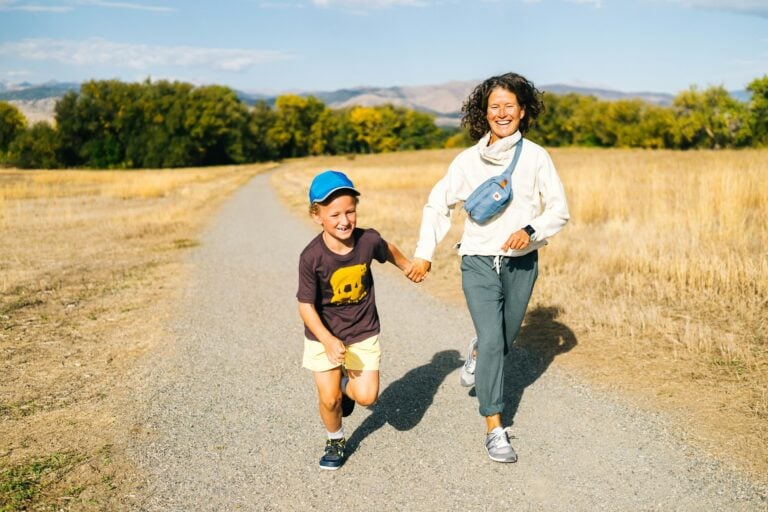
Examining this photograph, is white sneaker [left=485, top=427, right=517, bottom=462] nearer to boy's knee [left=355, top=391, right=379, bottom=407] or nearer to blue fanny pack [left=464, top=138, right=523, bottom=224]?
boy's knee [left=355, top=391, right=379, bottom=407]

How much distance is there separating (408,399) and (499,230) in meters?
1.53

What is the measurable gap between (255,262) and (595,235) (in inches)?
233

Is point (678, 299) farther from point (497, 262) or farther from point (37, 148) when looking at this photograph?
point (37, 148)

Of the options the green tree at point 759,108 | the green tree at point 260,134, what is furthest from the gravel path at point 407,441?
the green tree at point 260,134

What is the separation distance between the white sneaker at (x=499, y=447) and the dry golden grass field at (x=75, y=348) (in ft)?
6.45

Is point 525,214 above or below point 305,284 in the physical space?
above

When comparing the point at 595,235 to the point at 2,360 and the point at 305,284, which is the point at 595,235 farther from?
the point at 2,360

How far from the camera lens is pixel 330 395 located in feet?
10.2

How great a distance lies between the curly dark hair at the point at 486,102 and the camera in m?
3.33

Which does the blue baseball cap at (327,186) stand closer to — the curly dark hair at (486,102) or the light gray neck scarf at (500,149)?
the light gray neck scarf at (500,149)

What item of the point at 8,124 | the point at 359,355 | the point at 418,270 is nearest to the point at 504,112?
the point at 418,270

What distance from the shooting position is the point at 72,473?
3.08 m

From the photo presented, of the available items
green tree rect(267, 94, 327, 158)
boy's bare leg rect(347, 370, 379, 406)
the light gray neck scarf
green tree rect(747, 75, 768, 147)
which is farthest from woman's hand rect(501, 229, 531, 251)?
green tree rect(267, 94, 327, 158)

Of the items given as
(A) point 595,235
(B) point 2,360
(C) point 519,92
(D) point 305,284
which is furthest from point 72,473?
(A) point 595,235
